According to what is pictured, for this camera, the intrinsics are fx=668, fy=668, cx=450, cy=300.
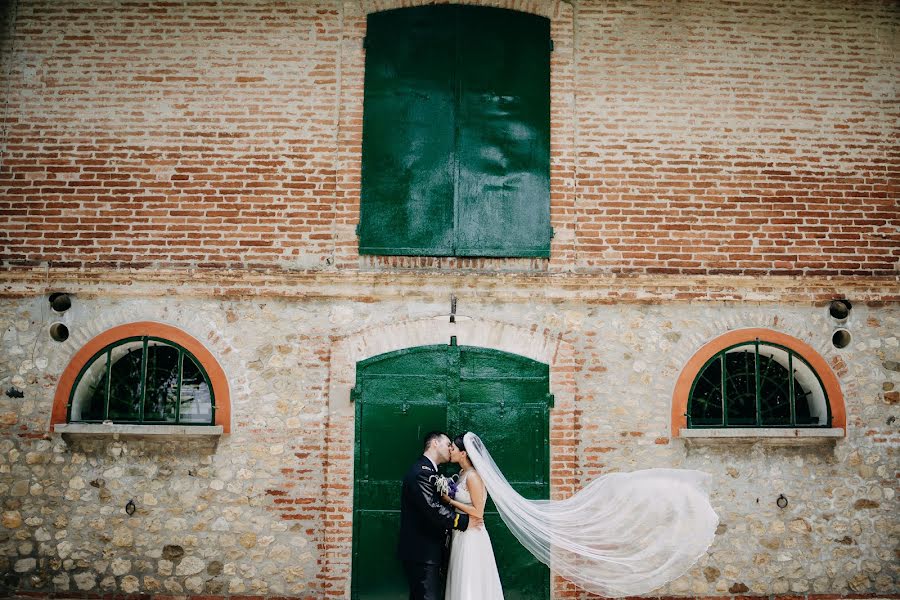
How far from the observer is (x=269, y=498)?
20.8 feet


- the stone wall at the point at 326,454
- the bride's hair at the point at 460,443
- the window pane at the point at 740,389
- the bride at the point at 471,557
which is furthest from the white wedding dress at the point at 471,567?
the window pane at the point at 740,389

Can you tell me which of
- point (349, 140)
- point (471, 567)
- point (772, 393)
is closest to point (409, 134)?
point (349, 140)

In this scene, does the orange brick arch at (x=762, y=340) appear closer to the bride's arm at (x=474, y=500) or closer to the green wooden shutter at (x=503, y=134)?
the green wooden shutter at (x=503, y=134)

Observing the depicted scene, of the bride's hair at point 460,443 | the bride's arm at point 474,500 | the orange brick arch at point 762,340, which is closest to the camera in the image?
the bride's arm at point 474,500

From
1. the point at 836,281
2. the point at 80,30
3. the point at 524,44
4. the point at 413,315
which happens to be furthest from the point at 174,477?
the point at 836,281

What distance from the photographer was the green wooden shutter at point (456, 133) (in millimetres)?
6664

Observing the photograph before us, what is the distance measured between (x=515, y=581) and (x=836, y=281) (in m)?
4.34

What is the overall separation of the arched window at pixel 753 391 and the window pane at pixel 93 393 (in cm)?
583

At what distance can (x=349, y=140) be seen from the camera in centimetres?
671

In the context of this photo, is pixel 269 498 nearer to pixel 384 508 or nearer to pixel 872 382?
pixel 384 508

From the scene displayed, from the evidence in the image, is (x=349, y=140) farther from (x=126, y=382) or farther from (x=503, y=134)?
(x=126, y=382)

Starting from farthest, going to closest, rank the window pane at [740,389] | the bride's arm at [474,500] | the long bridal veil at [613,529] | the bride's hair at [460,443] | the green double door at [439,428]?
the window pane at [740,389] < the green double door at [439,428] < the bride's hair at [460,443] < the long bridal veil at [613,529] < the bride's arm at [474,500]

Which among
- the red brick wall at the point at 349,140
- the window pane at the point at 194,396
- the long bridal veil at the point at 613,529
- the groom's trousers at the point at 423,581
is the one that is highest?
the red brick wall at the point at 349,140

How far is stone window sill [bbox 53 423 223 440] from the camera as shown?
6.27 metres
